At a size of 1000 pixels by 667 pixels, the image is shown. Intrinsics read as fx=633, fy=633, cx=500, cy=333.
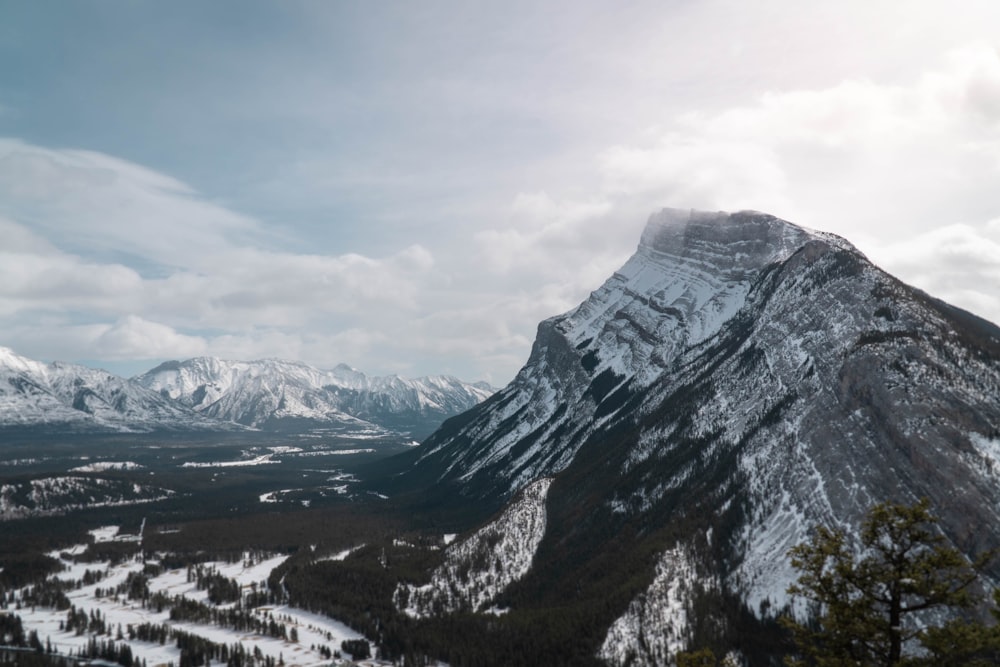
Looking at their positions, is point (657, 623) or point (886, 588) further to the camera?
point (657, 623)

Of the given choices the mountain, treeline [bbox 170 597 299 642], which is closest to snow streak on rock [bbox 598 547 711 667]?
the mountain

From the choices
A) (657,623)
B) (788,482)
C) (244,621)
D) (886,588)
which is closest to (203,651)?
(244,621)

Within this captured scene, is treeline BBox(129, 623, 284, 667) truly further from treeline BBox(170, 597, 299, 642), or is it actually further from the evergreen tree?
the evergreen tree

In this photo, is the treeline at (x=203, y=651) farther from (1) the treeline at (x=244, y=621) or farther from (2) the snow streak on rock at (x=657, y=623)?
(2) the snow streak on rock at (x=657, y=623)

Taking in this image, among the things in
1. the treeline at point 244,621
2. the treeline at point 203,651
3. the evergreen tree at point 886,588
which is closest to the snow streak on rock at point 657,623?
the treeline at point 203,651

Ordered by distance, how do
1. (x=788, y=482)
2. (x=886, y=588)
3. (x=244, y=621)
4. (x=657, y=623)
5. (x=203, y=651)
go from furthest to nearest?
(x=244, y=621), (x=203, y=651), (x=788, y=482), (x=657, y=623), (x=886, y=588)

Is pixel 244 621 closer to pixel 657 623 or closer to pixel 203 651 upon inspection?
pixel 203 651

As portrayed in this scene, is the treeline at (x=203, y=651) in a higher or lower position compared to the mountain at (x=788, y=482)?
Result: lower

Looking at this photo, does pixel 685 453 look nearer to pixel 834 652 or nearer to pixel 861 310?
pixel 861 310
